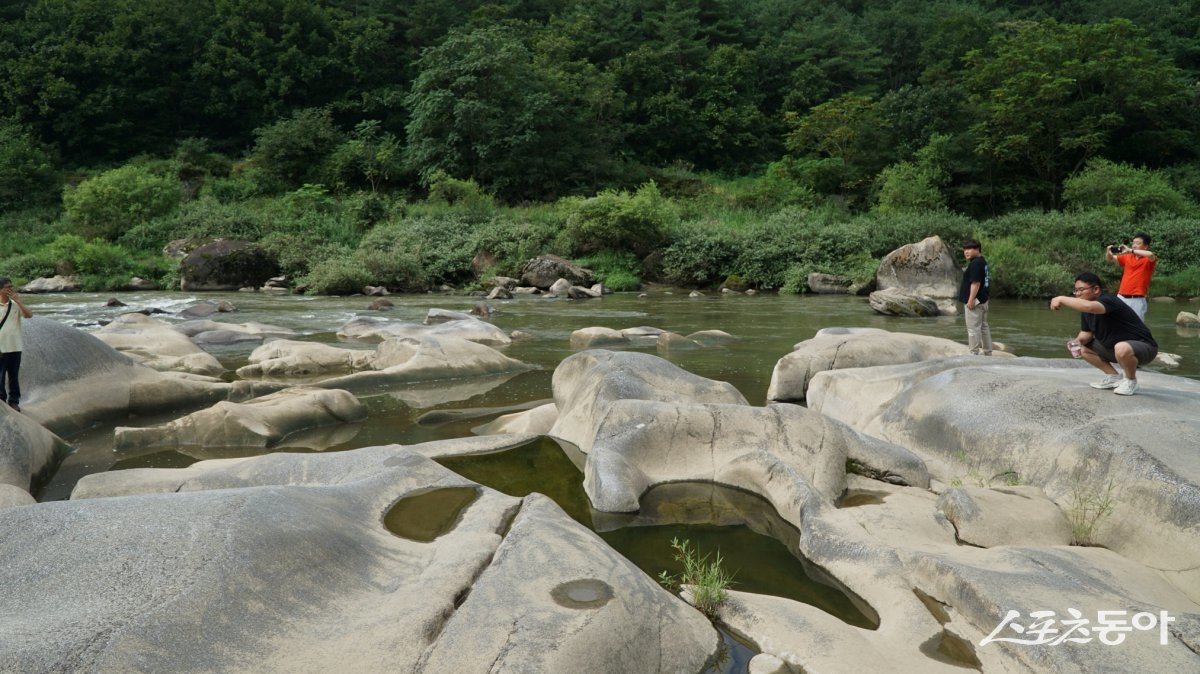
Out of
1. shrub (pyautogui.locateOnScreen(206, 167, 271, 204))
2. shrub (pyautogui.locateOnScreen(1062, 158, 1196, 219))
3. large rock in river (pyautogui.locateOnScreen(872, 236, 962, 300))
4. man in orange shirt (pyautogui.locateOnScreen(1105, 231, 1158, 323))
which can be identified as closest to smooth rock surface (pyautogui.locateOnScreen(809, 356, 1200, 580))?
man in orange shirt (pyautogui.locateOnScreen(1105, 231, 1158, 323))

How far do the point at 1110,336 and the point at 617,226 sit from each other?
2572cm

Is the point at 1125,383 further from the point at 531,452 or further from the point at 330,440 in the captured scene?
the point at 330,440

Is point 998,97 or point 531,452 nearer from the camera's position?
point 531,452

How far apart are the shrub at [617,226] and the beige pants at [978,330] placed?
2117 centimetres

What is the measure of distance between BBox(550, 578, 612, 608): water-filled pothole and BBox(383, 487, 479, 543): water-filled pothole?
1.13 m

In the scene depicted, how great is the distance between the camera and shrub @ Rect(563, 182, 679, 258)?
31625 millimetres

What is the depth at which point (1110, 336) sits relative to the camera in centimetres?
657

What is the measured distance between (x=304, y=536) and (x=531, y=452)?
142 inches

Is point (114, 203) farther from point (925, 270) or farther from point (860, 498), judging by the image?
point (860, 498)

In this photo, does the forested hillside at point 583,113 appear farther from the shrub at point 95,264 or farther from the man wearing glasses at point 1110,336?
the man wearing glasses at point 1110,336

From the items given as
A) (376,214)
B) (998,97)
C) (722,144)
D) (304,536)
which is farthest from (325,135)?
(304,536)

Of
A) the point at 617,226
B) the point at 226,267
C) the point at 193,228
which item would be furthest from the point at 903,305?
the point at 193,228

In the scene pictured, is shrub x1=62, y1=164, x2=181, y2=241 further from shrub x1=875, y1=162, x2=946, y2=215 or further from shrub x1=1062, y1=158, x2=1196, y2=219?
shrub x1=1062, y1=158, x2=1196, y2=219

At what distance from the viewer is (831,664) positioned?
361cm
